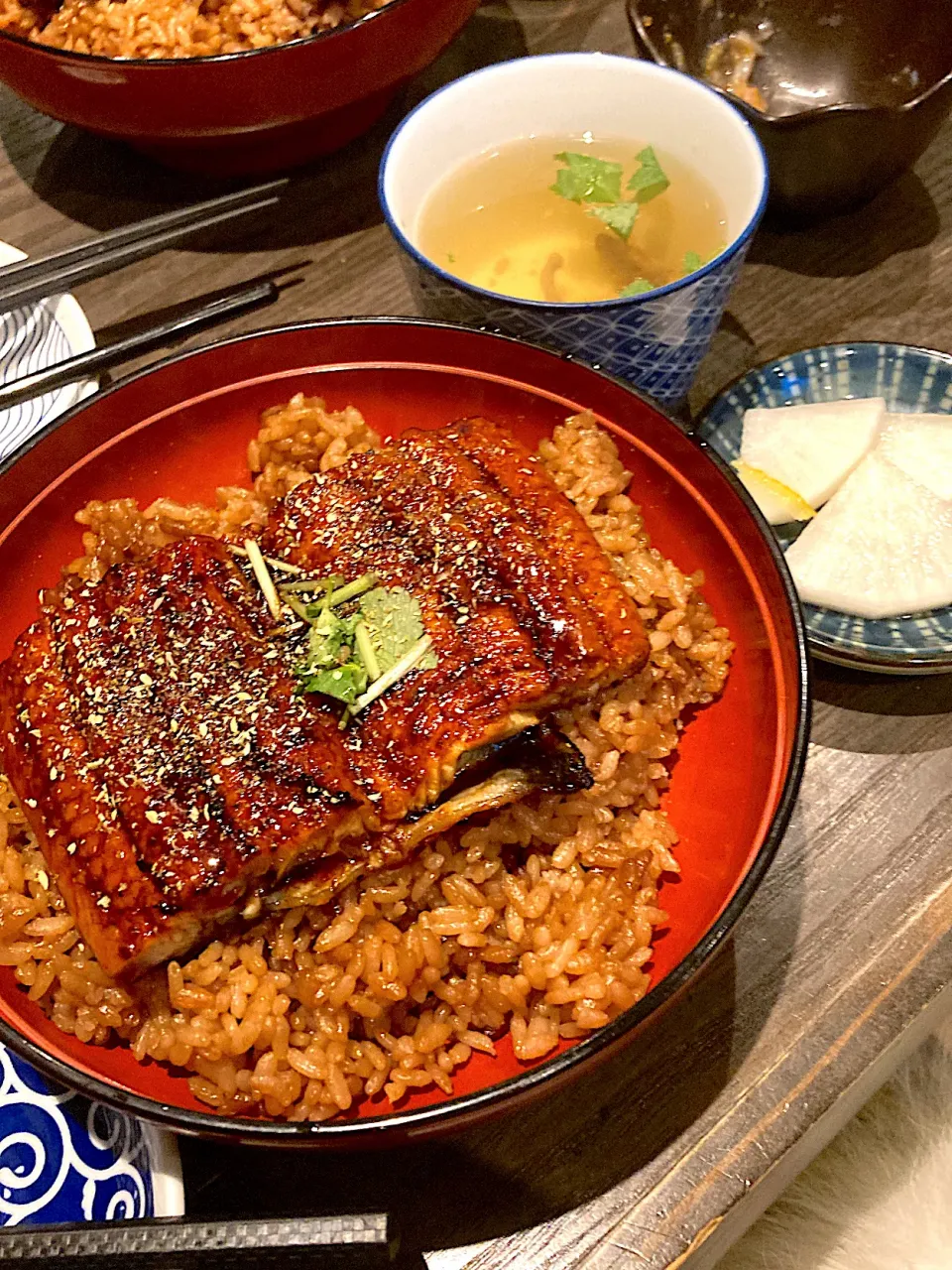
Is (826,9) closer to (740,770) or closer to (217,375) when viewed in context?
(217,375)

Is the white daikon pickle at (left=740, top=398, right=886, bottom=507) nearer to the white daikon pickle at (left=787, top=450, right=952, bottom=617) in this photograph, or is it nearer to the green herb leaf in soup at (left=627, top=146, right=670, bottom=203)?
the white daikon pickle at (left=787, top=450, right=952, bottom=617)

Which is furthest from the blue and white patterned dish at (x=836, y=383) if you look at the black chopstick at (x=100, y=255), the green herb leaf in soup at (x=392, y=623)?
the black chopstick at (x=100, y=255)

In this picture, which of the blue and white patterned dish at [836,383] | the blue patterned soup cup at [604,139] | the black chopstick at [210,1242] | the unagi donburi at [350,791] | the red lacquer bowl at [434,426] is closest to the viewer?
the black chopstick at [210,1242]

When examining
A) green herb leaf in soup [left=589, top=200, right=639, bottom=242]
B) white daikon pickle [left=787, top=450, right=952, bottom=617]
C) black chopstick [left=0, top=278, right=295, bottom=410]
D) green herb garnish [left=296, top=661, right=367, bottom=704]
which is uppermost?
black chopstick [left=0, top=278, right=295, bottom=410]

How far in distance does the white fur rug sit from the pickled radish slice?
1.36 metres

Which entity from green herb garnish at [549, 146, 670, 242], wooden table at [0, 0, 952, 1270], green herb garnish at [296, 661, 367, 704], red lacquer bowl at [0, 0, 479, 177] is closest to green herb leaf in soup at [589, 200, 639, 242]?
green herb garnish at [549, 146, 670, 242]

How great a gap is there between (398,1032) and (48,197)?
8.98 feet

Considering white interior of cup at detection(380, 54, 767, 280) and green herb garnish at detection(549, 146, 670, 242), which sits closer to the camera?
white interior of cup at detection(380, 54, 767, 280)

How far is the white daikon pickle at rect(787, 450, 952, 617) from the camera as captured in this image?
6.83ft

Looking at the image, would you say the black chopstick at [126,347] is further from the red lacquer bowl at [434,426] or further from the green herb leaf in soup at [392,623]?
the green herb leaf in soup at [392,623]

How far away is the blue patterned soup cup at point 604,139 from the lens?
2.07m

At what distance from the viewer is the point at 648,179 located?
248 cm

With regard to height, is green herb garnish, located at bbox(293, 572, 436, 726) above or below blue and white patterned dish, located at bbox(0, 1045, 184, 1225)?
above

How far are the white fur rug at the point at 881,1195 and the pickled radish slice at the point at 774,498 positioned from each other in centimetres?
136
